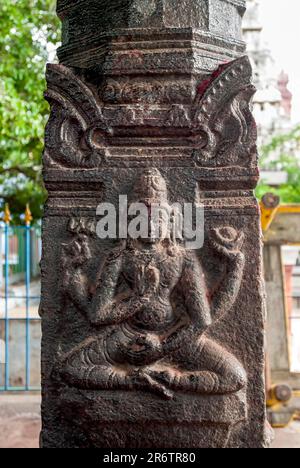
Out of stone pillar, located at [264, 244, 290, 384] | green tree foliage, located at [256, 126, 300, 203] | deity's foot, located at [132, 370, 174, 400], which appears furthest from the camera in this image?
green tree foliage, located at [256, 126, 300, 203]

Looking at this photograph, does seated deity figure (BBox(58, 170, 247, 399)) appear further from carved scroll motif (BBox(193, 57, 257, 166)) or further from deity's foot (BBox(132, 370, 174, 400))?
carved scroll motif (BBox(193, 57, 257, 166))

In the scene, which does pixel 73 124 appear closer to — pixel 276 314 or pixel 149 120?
pixel 149 120

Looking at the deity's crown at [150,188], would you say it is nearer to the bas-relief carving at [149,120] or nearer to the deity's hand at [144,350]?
the bas-relief carving at [149,120]

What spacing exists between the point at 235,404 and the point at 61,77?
140 cm

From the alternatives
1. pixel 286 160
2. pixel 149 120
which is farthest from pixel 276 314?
pixel 286 160

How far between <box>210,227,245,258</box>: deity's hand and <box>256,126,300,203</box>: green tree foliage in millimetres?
11400

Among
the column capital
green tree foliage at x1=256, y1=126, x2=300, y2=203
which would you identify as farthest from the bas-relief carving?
green tree foliage at x1=256, y1=126, x2=300, y2=203

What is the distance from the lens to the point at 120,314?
6.46 feet

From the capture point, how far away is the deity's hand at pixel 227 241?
79.0 inches

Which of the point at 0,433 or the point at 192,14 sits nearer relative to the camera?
the point at 192,14

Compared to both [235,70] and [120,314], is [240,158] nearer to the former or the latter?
[235,70]

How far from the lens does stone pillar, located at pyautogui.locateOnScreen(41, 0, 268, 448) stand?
1934 mm

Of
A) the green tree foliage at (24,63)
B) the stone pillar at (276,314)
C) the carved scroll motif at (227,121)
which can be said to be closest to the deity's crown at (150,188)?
the carved scroll motif at (227,121)
